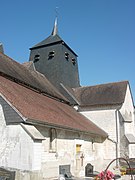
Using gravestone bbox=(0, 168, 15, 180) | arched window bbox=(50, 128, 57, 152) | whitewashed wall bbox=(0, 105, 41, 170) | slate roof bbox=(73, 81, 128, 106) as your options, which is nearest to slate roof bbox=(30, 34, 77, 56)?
slate roof bbox=(73, 81, 128, 106)

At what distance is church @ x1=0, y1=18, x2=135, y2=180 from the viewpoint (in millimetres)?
8898

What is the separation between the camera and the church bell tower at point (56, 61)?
20.9 meters

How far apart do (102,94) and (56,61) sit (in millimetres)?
5582

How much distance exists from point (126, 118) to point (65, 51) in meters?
9.39

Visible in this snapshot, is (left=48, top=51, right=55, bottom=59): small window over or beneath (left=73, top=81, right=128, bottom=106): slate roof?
over

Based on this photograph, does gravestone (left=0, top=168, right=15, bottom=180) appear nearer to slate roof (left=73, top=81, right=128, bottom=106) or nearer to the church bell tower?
slate roof (left=73, top=81, right=128, bottom=106)

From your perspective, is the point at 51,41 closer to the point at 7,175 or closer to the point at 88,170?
the point at 88,170

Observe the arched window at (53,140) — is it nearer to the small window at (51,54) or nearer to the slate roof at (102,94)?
the slate roof at (102,94)

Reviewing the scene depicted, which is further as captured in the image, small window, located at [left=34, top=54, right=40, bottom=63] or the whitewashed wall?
small window, located at [left=34, top=54, right=40, bottom=63]

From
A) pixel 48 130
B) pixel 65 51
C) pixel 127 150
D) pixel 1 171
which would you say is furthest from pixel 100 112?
pixel 1 171

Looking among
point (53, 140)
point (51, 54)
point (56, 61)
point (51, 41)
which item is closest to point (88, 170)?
point (53, 140)

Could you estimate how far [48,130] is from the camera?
1088 centimetres

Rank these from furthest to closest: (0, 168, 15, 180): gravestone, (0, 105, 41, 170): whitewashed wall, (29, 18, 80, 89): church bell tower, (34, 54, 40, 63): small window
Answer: (34, 54, 40, 63): small window, (29, 18, 80, 89): church bell tower, (0, 105, 41, 170): whitewashed wall, (0, 168, 15, 180): gravestone

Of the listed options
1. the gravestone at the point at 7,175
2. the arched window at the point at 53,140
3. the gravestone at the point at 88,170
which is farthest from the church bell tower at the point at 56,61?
the gravestone at the point at 7,175
